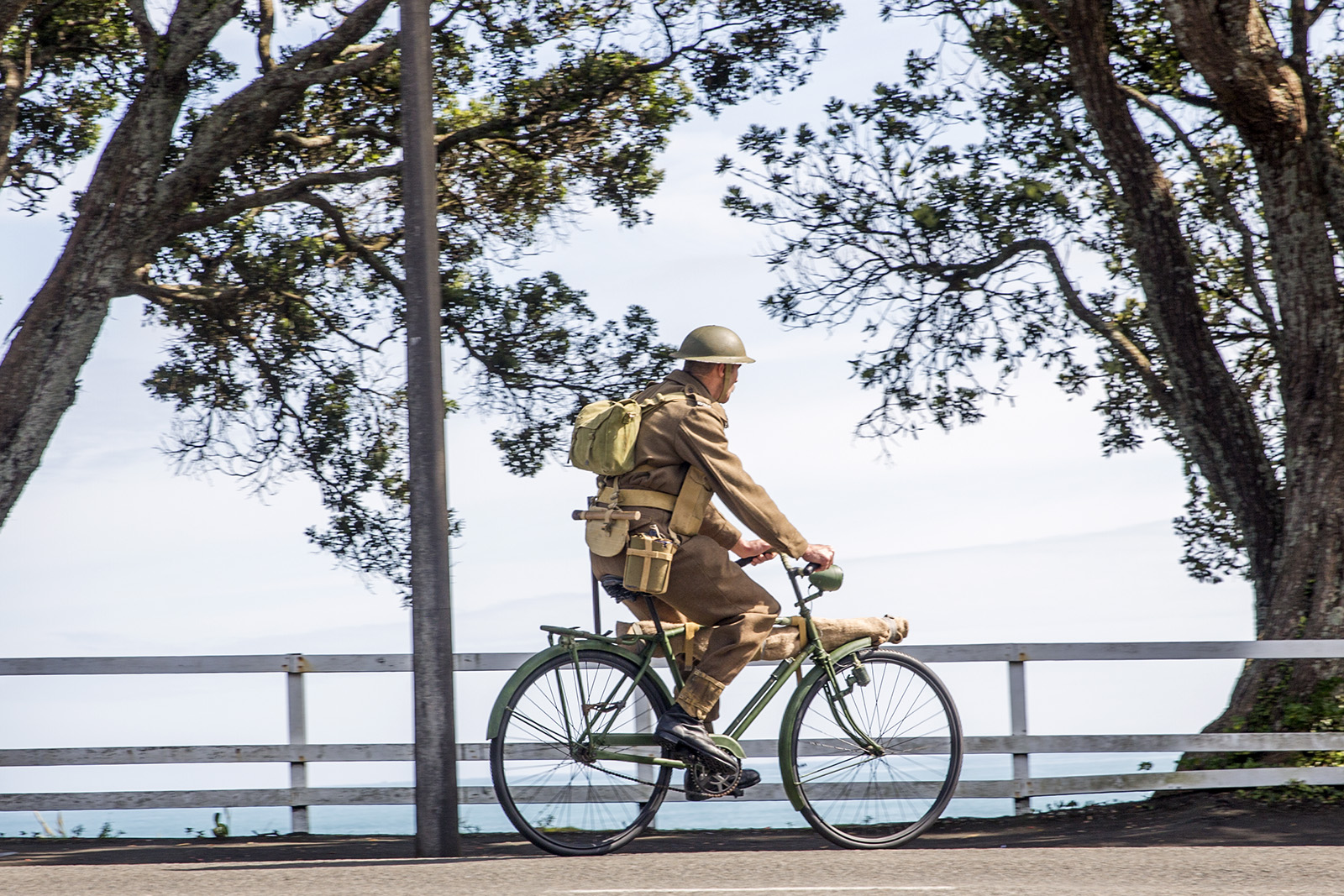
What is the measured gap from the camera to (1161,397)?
10414 mm

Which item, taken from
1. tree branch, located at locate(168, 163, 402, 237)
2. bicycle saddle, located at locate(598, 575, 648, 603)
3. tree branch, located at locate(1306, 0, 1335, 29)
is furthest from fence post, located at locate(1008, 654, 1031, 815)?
tree branch, located at locate(168, 163, 402, 237)

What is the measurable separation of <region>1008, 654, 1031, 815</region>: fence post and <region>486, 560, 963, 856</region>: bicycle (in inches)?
72.6

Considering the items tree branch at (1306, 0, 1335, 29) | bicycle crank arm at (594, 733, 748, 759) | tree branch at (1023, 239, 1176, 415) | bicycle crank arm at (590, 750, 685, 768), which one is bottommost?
bicycle crank arm at (590, 750, 685, 768)

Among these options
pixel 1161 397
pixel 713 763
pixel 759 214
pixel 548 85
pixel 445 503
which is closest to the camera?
pixel 713 763

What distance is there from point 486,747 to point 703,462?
3.03m

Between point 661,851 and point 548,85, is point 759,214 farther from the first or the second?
point 661,851

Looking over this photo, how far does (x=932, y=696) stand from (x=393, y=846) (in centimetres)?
321

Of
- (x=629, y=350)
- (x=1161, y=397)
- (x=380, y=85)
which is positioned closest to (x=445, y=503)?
(x=629, y=350)

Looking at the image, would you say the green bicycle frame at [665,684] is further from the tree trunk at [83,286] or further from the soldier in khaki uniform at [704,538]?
the tree trunk at [83,286]

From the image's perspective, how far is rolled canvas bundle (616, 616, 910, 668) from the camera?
6.15 m

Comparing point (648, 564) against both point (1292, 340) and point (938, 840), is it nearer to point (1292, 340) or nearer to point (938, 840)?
point (938, 840)

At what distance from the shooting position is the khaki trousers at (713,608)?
235 inches

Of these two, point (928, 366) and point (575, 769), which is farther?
point (928, 366)

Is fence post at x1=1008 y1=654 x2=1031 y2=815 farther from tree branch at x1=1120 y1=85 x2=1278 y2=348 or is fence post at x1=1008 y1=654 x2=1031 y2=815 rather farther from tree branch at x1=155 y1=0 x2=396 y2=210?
tree branch at x1=155 y1=0 x2=396 y2=210
